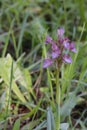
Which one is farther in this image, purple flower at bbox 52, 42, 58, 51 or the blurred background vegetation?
the blurred background vegetation

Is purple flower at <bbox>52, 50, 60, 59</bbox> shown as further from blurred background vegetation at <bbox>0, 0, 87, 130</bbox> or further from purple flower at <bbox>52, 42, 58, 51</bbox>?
blurred background vegetation at <bbox>0, 0, 87, 130</bbox>

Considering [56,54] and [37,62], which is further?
[37,62]

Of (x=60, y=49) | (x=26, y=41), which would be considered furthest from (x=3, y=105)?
(x=26, y=41)

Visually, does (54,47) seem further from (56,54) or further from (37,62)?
(37,62)

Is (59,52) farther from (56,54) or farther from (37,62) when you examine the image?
(37,62)

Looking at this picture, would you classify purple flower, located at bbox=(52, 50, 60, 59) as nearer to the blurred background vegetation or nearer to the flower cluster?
the flower cluster

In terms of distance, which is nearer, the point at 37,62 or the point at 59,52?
the point at 59,52

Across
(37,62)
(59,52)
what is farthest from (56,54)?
(37,62)

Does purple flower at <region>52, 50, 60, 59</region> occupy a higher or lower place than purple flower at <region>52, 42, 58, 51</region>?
lower

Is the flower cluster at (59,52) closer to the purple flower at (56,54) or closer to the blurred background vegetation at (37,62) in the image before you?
the purple flower at (56,54)

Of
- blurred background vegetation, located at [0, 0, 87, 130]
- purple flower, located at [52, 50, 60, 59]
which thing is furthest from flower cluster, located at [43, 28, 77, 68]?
blurred background vegetation, located at [0, 0, 87, 130]

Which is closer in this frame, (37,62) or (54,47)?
(54,47)

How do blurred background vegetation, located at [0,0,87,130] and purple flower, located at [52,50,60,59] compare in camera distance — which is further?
blurred background vegetation, located at [0,0,87,130]
